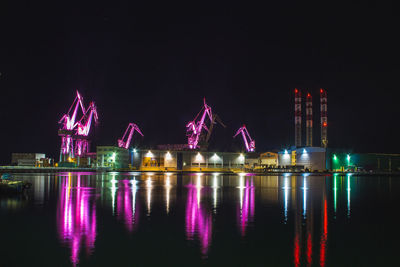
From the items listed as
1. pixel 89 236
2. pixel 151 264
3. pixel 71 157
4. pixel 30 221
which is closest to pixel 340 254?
pixel 151 264

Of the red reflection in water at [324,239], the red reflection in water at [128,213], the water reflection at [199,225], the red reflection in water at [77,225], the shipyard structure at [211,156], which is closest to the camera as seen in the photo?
the red reflection in water at [324,239]

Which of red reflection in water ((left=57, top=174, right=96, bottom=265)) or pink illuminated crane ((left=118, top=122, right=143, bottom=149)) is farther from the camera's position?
pink illuminated crane ((left=118, top=122, right=143, bottom=149))

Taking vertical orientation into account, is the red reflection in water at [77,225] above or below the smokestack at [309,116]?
below

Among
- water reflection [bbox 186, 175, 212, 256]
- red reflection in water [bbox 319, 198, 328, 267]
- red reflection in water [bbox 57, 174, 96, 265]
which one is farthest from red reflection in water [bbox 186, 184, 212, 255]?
red reflection in water [bbox 57, 174, 96, 265]

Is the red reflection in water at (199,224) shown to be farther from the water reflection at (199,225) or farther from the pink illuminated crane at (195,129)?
the pink illuminated crane at (195,129)

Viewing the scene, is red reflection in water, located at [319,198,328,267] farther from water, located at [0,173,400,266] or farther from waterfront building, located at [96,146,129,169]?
waterfront building, located at [96,146,129,169]

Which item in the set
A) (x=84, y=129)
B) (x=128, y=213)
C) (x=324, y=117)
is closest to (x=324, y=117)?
(x=324, y=117)

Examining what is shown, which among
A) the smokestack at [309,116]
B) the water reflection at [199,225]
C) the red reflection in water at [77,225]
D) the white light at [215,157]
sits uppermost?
the smokestack at [309,116]

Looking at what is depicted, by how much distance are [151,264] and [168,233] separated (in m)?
3.23

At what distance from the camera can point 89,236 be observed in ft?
36.2

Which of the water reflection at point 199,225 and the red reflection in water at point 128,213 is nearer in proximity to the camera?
the water reflection at point 199,225

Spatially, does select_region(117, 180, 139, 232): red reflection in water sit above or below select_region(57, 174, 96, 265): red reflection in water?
below

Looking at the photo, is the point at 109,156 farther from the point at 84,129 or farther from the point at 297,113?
the point at 297,113

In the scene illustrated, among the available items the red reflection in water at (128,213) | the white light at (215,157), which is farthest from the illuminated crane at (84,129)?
the red reflection in water at (128,213)
